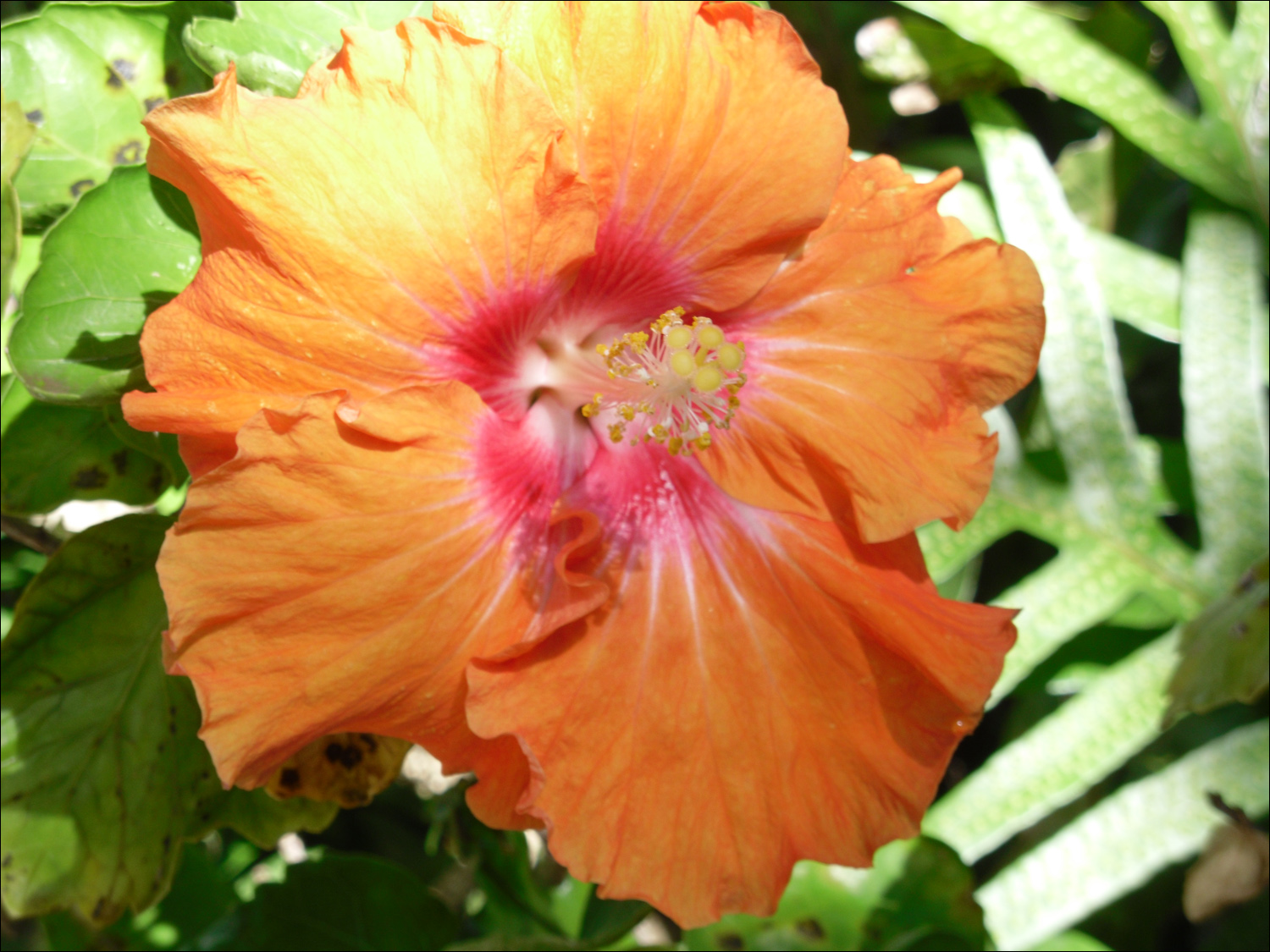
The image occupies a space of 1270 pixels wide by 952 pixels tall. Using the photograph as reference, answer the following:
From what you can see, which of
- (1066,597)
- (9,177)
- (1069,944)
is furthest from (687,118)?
(1069,944)

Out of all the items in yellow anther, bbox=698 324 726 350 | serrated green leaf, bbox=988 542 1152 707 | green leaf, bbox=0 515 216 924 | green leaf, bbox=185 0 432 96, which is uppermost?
green leaf, bbox=185 0 432 96

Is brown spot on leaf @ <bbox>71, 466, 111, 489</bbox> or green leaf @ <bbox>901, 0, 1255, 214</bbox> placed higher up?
green leaf @ <bbox>901, 0, 1255, 214</bbox>

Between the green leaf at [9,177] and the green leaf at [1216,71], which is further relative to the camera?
the green leaf at [1216,71]

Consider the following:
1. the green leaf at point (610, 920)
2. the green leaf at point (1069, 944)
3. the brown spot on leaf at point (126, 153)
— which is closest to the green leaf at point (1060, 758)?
the green leaf at point (1069, 944)

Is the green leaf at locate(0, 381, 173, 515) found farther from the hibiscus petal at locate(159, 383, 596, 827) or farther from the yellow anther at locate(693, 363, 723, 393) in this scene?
the yellow anther at locate(693, 363, 723, 393)

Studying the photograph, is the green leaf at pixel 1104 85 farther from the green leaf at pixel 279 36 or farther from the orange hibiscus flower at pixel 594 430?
the green leaf at pixel 279 36

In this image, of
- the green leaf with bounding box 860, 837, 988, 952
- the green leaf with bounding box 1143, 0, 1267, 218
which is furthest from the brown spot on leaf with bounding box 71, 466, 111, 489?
the green leaf with bounding box 1143, 0, 1267, 218

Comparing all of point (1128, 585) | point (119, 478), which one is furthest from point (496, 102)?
point (1128, 585)
